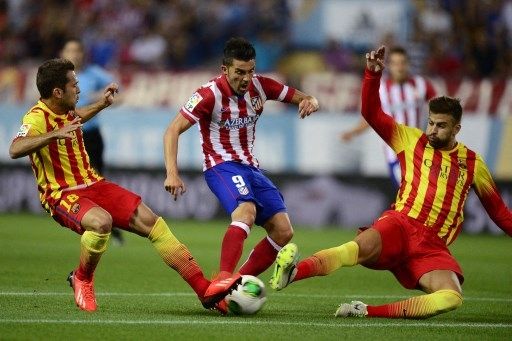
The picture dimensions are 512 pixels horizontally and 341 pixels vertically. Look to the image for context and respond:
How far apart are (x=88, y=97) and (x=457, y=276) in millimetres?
6216

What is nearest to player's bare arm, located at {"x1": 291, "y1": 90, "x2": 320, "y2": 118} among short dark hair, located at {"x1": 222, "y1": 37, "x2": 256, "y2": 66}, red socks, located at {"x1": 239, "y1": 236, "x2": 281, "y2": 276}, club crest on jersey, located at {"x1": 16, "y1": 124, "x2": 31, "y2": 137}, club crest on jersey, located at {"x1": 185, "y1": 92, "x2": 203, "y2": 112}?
short dark hair, located at {"x1": 222, "y1": 37, "x2": 256, "y2": 66}

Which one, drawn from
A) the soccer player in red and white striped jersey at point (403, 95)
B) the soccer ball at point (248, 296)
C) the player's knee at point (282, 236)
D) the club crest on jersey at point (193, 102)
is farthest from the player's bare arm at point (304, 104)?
the soccer player in red and white striped jersey at point (403, 95)

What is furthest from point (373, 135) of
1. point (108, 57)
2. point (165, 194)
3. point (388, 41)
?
point (108, 57)

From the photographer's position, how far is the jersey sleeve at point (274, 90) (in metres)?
8.64

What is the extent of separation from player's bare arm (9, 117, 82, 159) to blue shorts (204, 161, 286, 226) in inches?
51.2

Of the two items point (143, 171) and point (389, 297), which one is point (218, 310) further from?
point (143, 171)

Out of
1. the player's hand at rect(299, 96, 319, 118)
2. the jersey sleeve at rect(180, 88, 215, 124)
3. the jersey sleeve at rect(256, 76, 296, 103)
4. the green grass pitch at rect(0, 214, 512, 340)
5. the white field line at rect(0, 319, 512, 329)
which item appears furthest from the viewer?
the jersey sleeve at rect(256, 76, 296, 103)

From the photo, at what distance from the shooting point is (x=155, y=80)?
683 inches

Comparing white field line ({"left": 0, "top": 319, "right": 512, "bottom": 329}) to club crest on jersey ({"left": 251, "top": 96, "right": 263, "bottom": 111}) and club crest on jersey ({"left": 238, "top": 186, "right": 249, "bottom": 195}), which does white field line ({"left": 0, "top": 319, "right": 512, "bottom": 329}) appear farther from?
club crest on jersey ({"left": 251, "top": 96, "right": 263, "bottom": 111})

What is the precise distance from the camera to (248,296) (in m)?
7.34

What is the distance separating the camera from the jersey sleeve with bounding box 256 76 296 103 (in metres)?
8.64

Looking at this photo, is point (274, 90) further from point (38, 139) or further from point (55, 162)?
point (38, 139)

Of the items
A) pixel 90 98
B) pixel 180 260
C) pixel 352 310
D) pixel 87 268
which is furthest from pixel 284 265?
pixel 90 98

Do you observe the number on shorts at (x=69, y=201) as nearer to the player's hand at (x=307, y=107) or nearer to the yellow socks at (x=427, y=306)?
the player's hand at (x=307, y=107)
